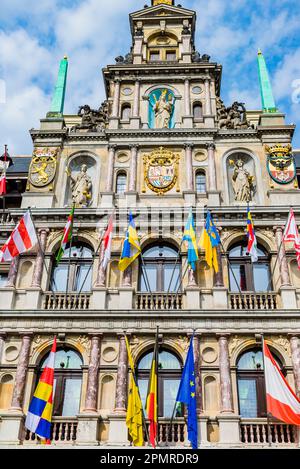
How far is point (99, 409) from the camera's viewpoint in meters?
19.0

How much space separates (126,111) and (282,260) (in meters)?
11.2

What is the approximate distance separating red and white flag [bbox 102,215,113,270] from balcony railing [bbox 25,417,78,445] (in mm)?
5658

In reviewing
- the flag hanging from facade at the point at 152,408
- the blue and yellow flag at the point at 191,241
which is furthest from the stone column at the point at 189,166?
the flag hanging from facade at the point at 152,408

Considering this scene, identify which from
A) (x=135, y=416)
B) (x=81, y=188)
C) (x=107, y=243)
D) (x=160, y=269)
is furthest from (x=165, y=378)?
(x=81, y=188)

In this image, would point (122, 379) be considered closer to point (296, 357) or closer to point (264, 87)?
point (296, 357)

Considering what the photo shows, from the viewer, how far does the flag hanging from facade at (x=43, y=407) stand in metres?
17.7

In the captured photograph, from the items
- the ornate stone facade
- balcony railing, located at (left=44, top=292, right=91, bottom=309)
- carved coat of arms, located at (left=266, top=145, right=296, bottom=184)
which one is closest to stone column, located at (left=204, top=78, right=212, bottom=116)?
the ornate stone facade

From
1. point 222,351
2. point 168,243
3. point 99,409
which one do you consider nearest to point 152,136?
point 168,243

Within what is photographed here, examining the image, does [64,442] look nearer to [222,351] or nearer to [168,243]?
[222,351]

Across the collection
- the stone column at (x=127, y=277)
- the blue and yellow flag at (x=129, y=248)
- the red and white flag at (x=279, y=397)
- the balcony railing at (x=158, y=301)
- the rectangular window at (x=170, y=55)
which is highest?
the rectangular window at (x=170, y=55)

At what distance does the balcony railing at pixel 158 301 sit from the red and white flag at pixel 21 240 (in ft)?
15.0

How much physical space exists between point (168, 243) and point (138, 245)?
7.17 feet

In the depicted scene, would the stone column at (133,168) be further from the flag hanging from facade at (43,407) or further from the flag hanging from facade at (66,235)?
the flag hanging from facade at (43,407)

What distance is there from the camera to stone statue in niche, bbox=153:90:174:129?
26547mm
